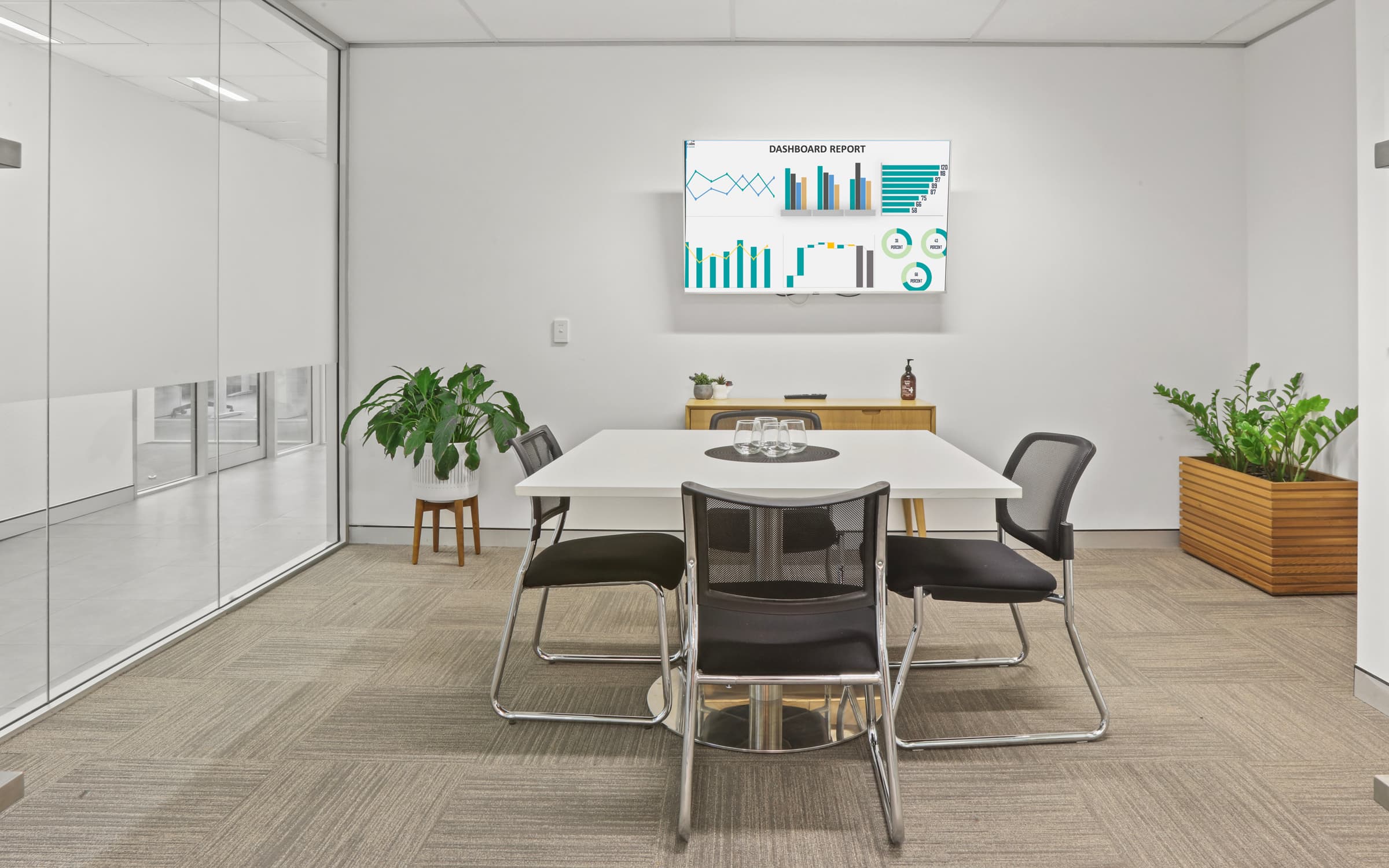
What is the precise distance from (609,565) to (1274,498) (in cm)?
316

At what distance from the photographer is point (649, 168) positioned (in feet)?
16.9

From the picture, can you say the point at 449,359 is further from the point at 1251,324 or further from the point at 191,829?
the point at 1251,324

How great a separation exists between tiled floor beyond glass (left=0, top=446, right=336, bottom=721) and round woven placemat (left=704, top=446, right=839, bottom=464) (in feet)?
6.95

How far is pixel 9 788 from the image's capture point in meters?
1.11

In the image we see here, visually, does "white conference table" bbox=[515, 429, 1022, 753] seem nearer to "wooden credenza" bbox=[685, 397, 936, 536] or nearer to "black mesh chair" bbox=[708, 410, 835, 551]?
"black mesh chair" bbox=[708, 410, 835, 551]

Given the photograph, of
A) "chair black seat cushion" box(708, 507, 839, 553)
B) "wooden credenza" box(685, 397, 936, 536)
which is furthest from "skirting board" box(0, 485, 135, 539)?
"wooden credenza" box(685, 397, 936, 536)

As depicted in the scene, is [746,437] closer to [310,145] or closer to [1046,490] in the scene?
[1046,490]

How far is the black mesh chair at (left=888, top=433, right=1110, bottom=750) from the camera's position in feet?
8.64

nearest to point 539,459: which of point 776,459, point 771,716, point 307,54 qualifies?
point 776,459

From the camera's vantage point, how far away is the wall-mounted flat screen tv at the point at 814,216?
493 centimetres

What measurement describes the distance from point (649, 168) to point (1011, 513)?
296 cm

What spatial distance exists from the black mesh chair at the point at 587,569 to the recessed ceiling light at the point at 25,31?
185 centimetres

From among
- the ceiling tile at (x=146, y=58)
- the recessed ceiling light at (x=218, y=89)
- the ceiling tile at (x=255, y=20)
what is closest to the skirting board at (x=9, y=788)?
the ceiling tile at (x=146, y=58)

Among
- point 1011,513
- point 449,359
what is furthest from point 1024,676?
point 449,359
